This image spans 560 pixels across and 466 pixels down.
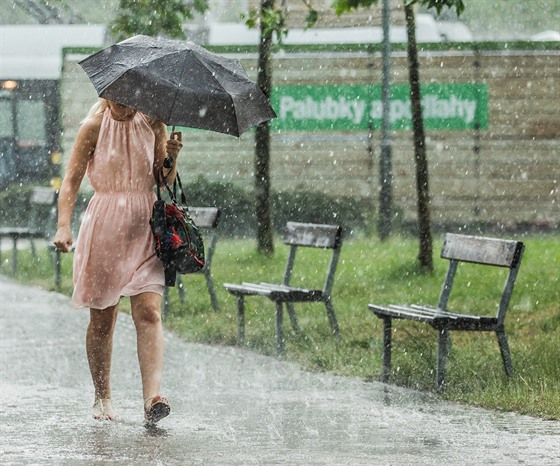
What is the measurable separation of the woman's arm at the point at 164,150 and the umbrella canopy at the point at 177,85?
192 millimetres

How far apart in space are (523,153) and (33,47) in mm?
9349

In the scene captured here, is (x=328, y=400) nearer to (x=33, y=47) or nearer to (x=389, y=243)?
(x=389, y=243)

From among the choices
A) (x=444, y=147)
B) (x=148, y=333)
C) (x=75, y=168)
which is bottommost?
(x=444, y=147)

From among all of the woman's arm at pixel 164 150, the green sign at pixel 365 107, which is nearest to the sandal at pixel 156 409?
the woman's arm at pixel 164 150

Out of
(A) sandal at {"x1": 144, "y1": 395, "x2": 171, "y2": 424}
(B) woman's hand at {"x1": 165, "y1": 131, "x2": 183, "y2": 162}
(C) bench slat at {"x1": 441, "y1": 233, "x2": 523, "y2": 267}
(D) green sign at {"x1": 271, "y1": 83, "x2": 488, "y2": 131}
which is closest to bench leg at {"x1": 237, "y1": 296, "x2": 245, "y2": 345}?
(C) bench slat at {"x1": 441, "y1": 233, "x2": 523, "y2": 267}

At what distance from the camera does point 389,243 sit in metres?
19.8

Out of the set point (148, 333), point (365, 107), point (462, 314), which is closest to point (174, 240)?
point (148, 333)

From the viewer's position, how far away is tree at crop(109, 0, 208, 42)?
53.1 ft

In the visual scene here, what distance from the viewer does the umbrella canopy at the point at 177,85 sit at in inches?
278

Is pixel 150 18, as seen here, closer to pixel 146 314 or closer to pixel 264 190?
pixel 264 190

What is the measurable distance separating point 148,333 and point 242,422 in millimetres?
632

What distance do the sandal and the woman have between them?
0.70ft

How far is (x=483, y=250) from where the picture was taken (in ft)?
29.7

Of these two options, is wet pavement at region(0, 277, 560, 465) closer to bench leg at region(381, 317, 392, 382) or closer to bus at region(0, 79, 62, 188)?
bench leg at region(381, 317, 392, 382)
